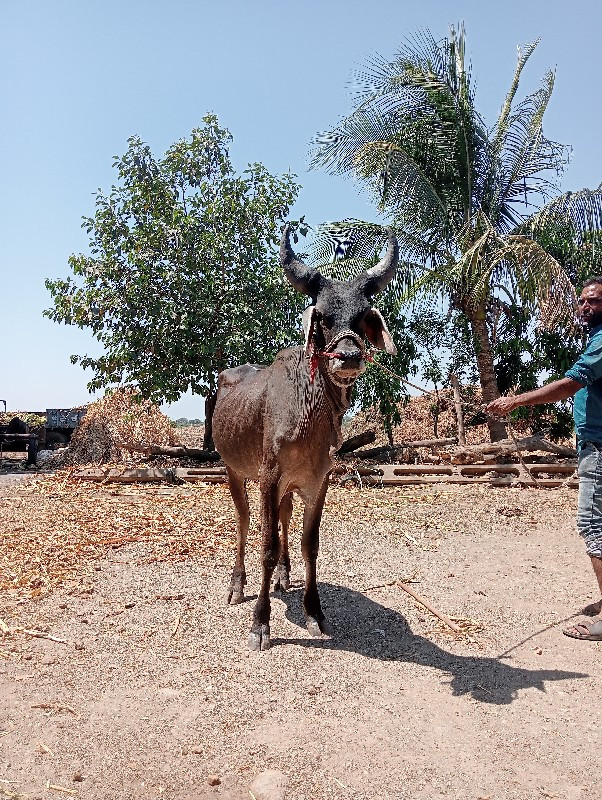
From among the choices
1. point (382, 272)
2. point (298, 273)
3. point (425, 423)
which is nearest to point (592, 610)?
point (382, 272)

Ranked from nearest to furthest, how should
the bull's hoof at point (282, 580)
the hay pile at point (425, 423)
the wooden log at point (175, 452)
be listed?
the bull's hoof at point (282, 580), the wooden log at point (175, 452), the hay pile at point (425, 423)

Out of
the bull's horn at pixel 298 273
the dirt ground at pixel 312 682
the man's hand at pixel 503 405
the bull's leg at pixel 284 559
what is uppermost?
the bull's horn at pixel 298 273

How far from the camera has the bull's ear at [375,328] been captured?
4.49 meters

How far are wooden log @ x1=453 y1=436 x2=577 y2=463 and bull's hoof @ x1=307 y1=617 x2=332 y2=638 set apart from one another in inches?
341

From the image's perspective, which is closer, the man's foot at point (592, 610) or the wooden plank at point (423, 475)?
the man's foot at point (592, 610)

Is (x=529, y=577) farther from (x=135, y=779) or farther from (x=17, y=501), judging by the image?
(x=17, y=501)

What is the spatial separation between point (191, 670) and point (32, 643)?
1.29 m

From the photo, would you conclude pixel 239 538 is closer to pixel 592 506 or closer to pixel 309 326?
pixel 309 326

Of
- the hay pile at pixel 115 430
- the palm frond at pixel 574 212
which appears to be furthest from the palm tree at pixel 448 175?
the hay pile at pixel 115 430

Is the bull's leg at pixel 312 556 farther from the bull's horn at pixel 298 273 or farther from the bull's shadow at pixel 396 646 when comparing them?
the bull's horn at pixel 298 273

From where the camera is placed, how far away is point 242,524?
6027mm

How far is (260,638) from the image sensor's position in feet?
15.8

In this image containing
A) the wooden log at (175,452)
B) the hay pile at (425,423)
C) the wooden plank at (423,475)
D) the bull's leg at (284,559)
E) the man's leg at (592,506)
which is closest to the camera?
the man's leg at (592,506)

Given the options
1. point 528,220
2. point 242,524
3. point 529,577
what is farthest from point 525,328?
point 242,524
